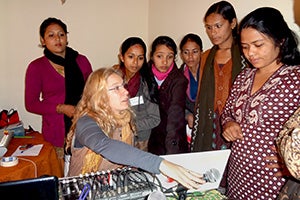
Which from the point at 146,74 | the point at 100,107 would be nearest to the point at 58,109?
the point at 146,74

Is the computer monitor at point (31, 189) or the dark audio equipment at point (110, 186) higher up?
the computer monitor at point (31, 189)

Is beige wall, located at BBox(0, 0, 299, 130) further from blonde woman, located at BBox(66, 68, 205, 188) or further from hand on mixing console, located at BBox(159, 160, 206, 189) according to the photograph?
hand on mixing console, located at BBox(159, 160, 206, 189)

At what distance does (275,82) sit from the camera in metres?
1.34

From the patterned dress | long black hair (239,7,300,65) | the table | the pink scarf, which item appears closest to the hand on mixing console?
the patterned dress

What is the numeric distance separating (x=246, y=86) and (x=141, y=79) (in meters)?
0.95

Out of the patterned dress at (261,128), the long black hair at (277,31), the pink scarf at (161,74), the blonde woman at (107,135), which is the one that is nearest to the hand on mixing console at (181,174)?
the blonde woman at (107,135)

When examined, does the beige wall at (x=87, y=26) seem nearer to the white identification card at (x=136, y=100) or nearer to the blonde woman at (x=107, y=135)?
the white identification card at (x=136, y=100)

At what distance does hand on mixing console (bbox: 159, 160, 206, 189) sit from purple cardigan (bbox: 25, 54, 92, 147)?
1.42 metres

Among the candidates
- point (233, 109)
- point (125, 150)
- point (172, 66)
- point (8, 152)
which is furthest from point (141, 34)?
point (125, 150)

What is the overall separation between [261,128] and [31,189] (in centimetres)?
94

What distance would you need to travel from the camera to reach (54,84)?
93.6 inches

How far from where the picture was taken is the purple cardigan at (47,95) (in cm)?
231

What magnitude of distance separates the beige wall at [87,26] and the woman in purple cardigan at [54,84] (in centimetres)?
89

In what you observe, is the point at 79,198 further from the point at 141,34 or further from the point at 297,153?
the point at 141,34
